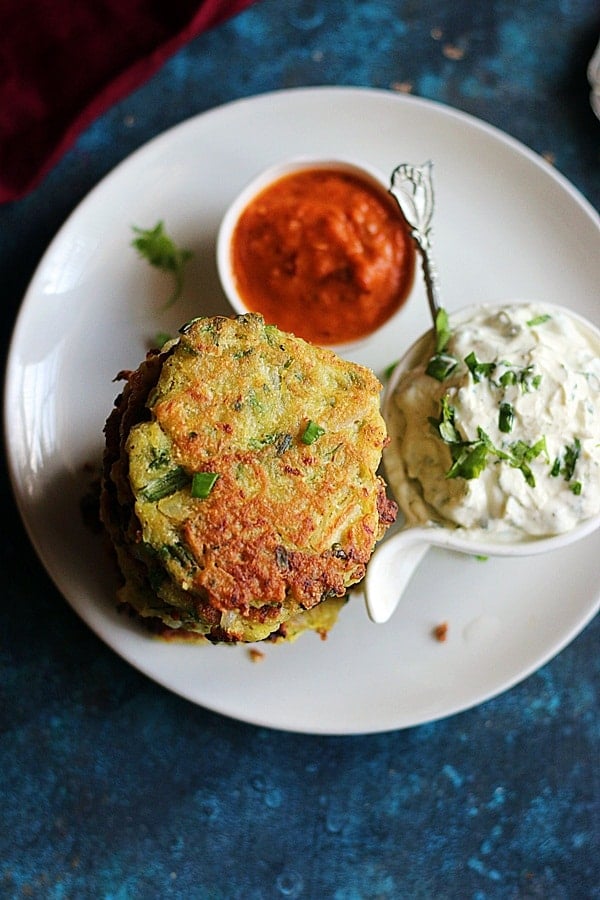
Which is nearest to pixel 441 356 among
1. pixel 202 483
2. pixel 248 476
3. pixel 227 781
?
pixel 248 476

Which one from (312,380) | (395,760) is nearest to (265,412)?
(312,380)

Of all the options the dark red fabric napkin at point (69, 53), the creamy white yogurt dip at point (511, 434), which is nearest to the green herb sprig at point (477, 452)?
the creamy white yogurt dip at point (511, 434)

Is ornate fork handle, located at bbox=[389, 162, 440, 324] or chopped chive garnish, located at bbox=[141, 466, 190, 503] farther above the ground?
chopped chive garnish, located at bbox=[141, 466, 190, 503]

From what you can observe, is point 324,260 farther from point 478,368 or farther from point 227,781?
point 227,781

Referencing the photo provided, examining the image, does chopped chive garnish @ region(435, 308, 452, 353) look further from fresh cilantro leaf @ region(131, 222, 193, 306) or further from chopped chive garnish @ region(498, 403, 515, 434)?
fresh cilantro leaf @ region(131, 222, 193, 306)

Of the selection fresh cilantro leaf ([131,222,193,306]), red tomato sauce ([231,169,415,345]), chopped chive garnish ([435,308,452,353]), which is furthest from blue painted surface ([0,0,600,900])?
chopped chive garnish ([435,308,452,353])

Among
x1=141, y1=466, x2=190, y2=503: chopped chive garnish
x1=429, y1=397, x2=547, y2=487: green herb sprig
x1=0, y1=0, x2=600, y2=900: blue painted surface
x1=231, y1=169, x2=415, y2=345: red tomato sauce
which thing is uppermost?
x1=141, y1=466, x2=190, y2=503: chopped chive garnish

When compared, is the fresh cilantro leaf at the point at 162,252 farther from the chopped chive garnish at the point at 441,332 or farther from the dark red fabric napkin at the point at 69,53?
the chopped chive garnish at the point at 441,332
